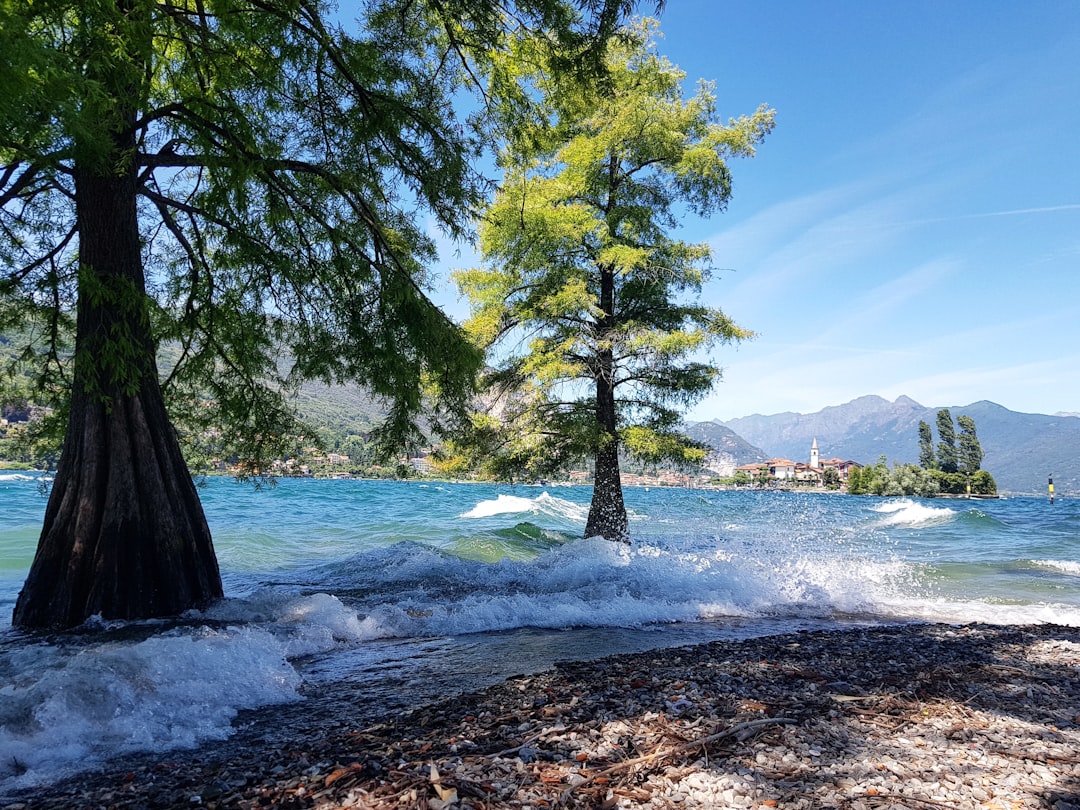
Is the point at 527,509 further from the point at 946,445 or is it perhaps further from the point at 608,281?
the point at 946,445

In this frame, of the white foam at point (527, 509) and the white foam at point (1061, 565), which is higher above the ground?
the white foam at point (1061, 565)

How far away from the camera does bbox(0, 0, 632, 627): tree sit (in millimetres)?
5988

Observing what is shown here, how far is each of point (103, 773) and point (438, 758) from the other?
1852 millimetres

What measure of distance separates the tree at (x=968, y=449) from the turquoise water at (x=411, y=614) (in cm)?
9889

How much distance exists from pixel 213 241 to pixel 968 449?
4889 inches

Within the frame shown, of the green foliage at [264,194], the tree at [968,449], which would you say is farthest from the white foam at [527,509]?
the tree at [968,449]

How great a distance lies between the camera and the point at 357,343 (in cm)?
859

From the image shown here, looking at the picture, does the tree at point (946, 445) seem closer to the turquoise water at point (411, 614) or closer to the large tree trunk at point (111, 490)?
the turquoise water at point (411, 614)

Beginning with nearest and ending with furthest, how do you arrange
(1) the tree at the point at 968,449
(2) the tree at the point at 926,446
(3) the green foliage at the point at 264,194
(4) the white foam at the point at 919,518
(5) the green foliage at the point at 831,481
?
(3) the green foliage at the point at 264,194 < (4) the white foam at the point at 919,518 < (1) the tree at the point at 968,449 < (5) the green foliage at the point at 831,481 < (2) the tree at the point at 926,446

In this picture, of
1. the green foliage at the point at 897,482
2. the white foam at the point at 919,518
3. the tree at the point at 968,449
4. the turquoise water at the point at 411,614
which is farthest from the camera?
the tree at the point at 968,449

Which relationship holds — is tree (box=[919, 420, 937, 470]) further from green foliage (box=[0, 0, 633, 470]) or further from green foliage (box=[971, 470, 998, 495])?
green foliage (box=[0, 0, 633, 470])

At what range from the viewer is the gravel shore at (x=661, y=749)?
263 cm

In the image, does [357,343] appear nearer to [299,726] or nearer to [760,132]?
[299,726]

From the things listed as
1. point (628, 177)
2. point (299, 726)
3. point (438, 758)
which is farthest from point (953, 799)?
point (628, 177)
